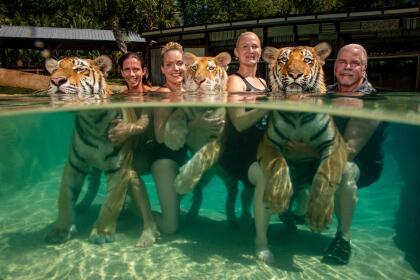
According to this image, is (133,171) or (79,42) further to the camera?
(79,42)

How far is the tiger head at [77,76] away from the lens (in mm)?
4695

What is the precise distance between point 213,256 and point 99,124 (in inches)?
75.6

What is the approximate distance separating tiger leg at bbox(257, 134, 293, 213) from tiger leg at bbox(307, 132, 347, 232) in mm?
233

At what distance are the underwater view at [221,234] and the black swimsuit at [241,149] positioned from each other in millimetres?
354

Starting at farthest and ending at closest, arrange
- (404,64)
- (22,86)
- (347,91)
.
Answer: (22,86), (404,64), (347,91)

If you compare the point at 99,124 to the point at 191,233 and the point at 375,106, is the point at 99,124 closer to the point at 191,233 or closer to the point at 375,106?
the point at 191,233

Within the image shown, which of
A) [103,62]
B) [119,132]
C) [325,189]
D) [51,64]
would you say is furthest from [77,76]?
[325,189]

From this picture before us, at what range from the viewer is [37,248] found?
14.5 ft

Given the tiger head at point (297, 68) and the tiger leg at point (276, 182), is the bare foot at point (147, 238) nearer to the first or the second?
the tiger leg at point (276, 182)

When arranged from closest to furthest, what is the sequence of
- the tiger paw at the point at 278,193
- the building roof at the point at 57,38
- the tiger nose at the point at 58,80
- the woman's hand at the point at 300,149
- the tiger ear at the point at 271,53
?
the tiger paw at the point at 278,193 → the woman's hand at the point at 300,149 → the tiger nose at the point at 58,80 → the tiger ear at the point at 271,53 → the building roof at the point at 57,38

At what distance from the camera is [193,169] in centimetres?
414

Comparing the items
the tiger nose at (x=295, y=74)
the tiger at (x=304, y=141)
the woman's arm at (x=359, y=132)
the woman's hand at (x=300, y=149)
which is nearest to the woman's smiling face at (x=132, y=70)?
the tiger at (x=304, y=141)

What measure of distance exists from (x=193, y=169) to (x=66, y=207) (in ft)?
4.95

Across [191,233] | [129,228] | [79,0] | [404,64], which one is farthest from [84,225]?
[79,0]
